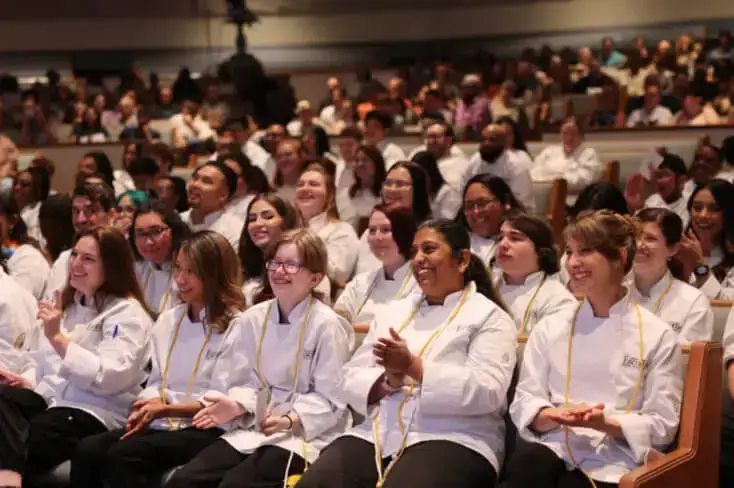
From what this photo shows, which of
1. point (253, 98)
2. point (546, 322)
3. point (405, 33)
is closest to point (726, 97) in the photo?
point (253, 98)

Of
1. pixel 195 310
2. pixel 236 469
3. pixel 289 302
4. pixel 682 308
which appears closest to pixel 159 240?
pixel 195 310

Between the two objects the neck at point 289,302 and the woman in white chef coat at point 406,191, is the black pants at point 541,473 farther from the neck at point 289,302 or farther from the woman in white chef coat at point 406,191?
the woman in white chef coat at point 406,191

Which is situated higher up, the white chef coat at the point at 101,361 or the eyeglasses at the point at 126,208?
the eyeglasses at the point at 126,208

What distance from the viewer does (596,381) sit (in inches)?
131

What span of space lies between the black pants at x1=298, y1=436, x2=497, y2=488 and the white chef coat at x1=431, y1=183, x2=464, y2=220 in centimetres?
319

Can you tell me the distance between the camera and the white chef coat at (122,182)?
319 inches

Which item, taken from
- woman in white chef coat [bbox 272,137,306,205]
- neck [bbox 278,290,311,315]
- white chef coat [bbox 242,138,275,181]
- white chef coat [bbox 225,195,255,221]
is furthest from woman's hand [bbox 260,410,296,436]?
white chef coat [bbox 242,138,275,181]

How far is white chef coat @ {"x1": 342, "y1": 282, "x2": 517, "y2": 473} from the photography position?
3352mm

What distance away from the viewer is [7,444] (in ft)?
12.7

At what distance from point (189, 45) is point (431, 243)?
541 inches

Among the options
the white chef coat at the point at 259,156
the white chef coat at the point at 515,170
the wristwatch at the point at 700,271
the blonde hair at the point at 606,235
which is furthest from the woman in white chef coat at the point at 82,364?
the white chef coat at the point at 259,156

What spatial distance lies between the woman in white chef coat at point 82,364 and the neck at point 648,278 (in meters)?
2.02

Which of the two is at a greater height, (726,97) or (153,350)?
(726,97)

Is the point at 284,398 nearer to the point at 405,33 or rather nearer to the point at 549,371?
the point at 549,371
